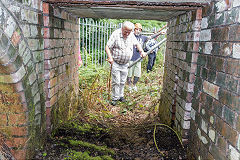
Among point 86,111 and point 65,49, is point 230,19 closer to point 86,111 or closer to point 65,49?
point 65,49

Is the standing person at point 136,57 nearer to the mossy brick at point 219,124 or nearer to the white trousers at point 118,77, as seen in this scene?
the white trousers at point 118,77

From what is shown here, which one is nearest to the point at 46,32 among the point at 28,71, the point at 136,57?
the point at 28,71

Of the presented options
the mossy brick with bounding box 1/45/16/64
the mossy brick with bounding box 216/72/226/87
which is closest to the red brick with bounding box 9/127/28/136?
the mossy brick with bounding box 1/45/16/64

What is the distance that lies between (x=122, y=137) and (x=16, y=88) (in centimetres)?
196

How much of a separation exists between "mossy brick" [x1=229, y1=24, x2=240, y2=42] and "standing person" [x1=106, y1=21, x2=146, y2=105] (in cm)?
285

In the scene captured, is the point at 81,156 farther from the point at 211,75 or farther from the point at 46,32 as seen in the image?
the point at 211,75

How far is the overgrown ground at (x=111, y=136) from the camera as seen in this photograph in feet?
9.84

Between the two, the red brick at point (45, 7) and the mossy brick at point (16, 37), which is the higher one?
the red brick at point (45, 7)

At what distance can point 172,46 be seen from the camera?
3.87 metres

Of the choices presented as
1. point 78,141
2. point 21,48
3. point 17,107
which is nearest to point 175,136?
point 78,141

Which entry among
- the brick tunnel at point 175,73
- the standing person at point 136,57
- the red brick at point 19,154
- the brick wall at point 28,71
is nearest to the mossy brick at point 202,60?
the brick tunnel at point 175,73

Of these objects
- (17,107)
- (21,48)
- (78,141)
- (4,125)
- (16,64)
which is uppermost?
(21,48)

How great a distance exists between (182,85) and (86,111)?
2.12m

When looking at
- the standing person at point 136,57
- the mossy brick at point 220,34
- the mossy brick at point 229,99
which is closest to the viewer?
the mossy brick at point 229,99
